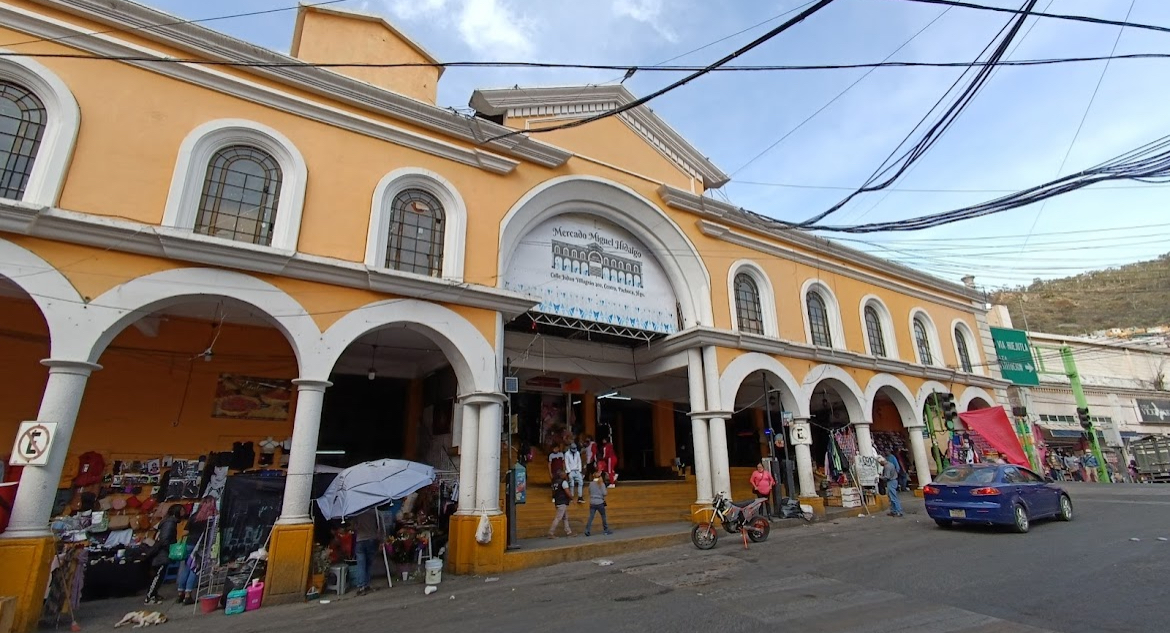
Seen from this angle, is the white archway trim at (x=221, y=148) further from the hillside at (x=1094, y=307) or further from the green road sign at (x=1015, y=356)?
the hillside at (x=1094, y=307)

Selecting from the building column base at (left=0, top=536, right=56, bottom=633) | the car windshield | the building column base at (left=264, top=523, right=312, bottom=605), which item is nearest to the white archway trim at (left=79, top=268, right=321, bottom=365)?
the building column base at (left=0, top=536, right=56, bottom=633)

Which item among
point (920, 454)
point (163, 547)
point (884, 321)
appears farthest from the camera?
point (884, 321)

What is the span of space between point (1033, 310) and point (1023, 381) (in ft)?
80.9

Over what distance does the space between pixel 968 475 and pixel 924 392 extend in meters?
8.10

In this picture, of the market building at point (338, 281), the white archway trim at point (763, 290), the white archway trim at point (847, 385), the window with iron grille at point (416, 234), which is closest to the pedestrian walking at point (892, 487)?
the market building at point (338, 281)

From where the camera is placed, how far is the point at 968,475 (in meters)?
11.2

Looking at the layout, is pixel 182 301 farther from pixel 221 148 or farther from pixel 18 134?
pixel 18 134

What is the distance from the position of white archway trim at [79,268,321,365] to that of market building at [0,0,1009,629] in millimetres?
40

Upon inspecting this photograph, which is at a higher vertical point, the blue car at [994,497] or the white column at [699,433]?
the white column at [699,433]

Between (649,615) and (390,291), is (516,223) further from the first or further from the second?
(649,615)

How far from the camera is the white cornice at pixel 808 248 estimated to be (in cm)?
1471

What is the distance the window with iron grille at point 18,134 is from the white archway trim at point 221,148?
1733 millimetres

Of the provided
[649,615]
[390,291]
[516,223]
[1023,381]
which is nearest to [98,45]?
[390,291]

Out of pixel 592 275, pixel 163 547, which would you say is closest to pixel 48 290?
pixel 163 547
